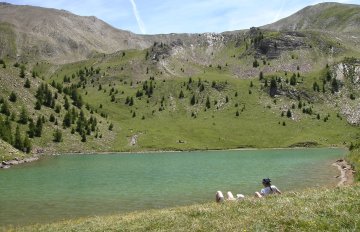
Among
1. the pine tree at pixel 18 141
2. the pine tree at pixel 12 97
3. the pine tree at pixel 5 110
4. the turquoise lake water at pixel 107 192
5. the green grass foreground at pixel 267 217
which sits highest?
the pine tree at pixel 12 97

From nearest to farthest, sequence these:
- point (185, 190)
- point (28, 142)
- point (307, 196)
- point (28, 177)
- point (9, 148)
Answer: point (307, 196), point (185, 190), point (28, 177), point (9, 148), point (28, 142)

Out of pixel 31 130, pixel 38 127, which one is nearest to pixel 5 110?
pixel 31 130

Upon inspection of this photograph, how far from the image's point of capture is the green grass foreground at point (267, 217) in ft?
66.9

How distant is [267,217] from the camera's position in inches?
885

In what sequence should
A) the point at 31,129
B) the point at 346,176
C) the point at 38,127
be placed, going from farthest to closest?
the point at 38,127 < the point at 31,129 < the point at 346,176

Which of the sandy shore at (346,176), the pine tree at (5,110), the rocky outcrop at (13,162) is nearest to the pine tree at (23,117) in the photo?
the pine tree at (5,110)

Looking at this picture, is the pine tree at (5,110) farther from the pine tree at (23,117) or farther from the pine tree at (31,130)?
the pine tree at (31,130)

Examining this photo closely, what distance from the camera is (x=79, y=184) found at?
74062 millimetres

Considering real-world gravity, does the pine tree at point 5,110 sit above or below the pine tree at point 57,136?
above

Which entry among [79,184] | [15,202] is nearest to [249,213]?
[15,202]

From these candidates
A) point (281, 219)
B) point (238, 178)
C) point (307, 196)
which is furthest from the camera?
point (238, 178)

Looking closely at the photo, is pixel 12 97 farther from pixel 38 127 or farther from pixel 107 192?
pixel 107 192

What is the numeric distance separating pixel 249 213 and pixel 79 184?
5432cm

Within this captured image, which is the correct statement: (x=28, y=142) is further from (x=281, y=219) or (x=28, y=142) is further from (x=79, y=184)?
(x=281, y=219)
